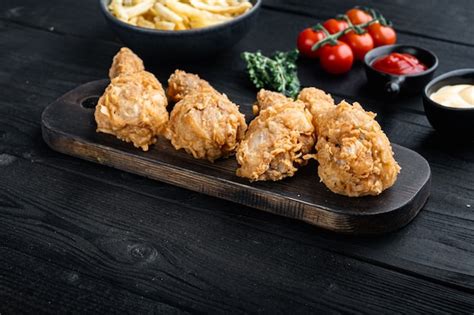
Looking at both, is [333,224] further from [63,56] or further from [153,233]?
[63,56]

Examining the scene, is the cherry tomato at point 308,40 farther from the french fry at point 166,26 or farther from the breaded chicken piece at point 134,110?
the breaded chicken piece at point 134,110

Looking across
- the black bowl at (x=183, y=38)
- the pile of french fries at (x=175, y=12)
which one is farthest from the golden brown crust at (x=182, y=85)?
the pile of french fries at (x=175, y=12)

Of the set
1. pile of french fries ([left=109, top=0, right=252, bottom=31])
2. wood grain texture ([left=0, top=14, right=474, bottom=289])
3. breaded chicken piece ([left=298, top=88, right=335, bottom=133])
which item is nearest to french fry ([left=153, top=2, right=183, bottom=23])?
pile of french fries ([left=109, top=0, right=252, bottom=31])

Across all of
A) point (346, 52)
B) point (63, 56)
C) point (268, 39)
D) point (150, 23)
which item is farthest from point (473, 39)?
point (63, 56)

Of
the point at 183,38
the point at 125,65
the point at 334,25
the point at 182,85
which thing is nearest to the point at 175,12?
the point at 183,38

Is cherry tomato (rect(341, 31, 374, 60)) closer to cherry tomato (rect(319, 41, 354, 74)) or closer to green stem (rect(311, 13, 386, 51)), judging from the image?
green stem (rect(311, 13, 386, 51))

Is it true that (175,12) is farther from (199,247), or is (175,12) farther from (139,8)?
(199,247)
